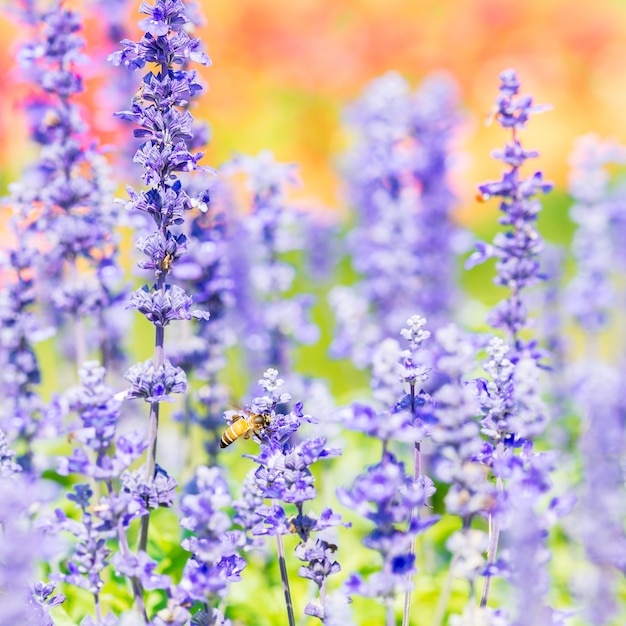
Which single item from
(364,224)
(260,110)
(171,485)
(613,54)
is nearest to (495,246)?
(171,485)

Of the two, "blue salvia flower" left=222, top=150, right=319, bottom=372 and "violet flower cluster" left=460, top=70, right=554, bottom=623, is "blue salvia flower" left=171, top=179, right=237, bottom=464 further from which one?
"violet flower cluster" left=460, top=70, right=554, bottom=623

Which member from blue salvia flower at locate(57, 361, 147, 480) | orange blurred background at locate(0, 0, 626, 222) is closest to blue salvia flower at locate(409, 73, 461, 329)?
blue salvia flower at locate(57, 361, 147, 480)

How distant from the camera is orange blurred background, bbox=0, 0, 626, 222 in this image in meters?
7.47

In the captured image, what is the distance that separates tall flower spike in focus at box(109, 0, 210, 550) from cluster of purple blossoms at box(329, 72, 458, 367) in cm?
166

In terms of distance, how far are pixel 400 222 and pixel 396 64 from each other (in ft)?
14.6

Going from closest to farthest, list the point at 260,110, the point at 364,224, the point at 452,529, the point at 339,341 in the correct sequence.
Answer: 1. the point at 452,529
2. the point at 339,341
3. the point at 364,224
4. the point at 260,110

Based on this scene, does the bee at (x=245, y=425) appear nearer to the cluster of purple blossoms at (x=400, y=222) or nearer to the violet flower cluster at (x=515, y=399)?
the violet flower cluster at (x=515, y=399)

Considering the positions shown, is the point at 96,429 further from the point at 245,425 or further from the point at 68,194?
the point at 68,194

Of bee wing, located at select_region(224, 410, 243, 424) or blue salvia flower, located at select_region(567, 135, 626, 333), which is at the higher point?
blue salvia flower, located at select_region(567, 135, 626, 333)

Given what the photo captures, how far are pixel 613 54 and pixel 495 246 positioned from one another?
20.7 feet

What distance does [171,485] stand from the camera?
6.80 feet

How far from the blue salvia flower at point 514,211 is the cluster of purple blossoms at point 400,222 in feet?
3.89

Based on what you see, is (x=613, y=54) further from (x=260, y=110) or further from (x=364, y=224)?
(x=364, y=224)

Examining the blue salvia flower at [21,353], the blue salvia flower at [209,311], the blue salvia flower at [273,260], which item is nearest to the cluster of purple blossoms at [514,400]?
the blue salvia flower at [209,311]
